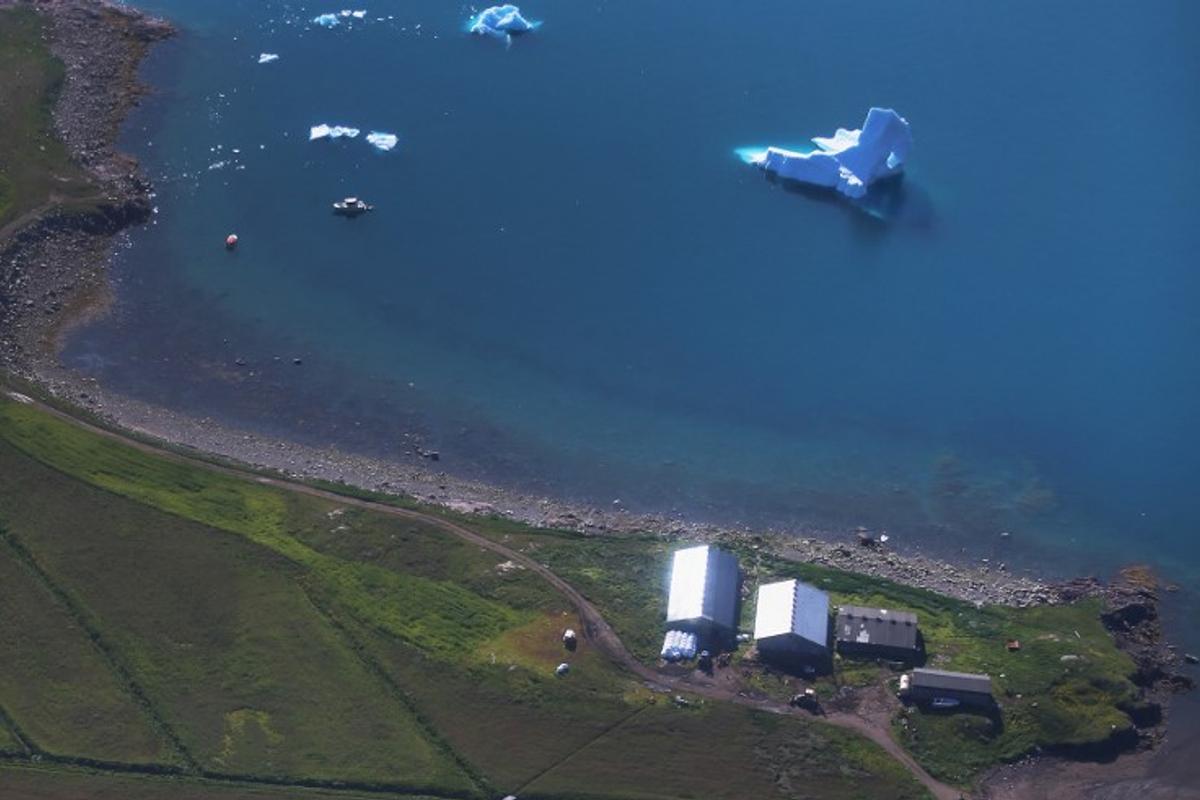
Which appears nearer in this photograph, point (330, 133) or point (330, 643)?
point (330, 643)

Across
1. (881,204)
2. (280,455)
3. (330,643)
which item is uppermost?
(881,204)

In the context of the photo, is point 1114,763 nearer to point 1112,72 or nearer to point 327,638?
point 327,638

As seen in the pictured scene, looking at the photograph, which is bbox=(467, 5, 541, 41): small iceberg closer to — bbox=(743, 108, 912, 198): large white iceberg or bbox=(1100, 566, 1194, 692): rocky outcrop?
bbox=(743, 108, 912, 198): large white iceberg

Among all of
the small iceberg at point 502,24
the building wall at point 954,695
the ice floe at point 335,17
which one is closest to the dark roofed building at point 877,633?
the building wall at point 954,695

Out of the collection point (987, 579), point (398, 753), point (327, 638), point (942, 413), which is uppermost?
point (942, 413)

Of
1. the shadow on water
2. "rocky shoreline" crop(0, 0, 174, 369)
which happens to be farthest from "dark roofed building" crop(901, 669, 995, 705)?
"rocky shoreline" crop(0, 0, 174, 369)

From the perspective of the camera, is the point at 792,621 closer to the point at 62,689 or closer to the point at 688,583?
the point at 688,583

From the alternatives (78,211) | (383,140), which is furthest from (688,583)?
(78,211)

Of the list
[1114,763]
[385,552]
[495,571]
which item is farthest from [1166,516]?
[385,552]
